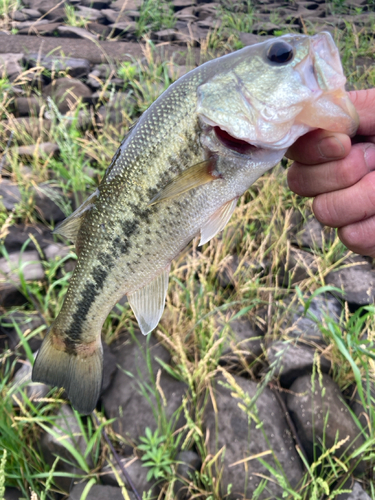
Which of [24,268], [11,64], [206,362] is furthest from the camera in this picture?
[11,64]

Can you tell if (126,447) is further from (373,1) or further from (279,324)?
(373,1)

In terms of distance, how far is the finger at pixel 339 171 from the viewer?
3.72ft

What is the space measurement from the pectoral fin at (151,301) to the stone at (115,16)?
6471mm

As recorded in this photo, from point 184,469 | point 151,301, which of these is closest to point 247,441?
point 184,469

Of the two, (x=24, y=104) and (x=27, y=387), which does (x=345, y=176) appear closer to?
(x=27, y=387)

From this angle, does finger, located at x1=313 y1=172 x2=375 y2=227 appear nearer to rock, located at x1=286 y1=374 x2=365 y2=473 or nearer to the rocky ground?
the rocky ground

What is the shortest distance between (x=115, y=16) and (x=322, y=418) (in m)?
6.98

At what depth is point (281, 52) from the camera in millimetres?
925

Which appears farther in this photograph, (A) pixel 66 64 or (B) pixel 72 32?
(B) pixel 72 32

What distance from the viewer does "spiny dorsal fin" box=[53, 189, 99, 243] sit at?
1.12 m

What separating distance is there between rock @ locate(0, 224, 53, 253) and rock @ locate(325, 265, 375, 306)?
2124mm

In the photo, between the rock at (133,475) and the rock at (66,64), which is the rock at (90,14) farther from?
the rock at (133,475)

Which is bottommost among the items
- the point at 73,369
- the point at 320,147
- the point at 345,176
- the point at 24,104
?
the point at 73,369

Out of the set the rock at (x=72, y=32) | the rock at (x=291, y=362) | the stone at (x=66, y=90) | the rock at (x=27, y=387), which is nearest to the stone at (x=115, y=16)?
the rock at (x=72, y=32)
